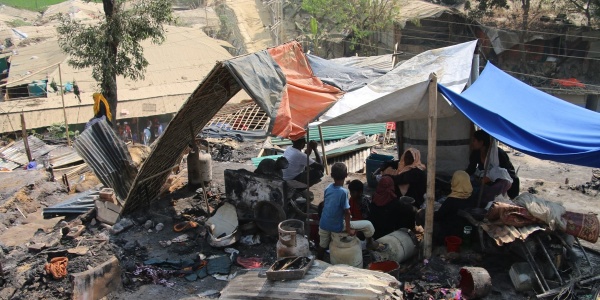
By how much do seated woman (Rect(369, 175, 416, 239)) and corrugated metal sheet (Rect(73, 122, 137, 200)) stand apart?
421cm

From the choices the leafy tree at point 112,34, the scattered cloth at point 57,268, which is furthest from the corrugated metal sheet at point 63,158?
the scattered cloth at point 57,268

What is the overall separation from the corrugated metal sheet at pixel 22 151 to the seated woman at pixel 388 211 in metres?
11.2

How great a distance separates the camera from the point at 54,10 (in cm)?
3638

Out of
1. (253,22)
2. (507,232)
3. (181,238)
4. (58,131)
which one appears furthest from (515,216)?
(253,22)

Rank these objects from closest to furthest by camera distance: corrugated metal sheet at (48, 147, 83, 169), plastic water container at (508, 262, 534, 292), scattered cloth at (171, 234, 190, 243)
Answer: plastic water container at (508, 262, 534, 292), scattered cloth at (171, 234, 190, 243), corrugated metal sheet at (48, 147, 83, 169)

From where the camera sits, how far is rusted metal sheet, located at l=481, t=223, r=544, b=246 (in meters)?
5.31

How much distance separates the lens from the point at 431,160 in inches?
220

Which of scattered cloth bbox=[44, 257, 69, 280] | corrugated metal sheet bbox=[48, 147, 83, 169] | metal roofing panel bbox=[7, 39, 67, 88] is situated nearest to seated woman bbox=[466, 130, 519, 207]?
scattered cloth bbox=[44, 257, 69, 280]

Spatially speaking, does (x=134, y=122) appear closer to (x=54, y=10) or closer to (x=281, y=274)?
(x=281, y=274)

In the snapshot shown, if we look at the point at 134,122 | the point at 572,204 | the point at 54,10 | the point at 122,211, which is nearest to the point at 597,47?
the point at 572,204

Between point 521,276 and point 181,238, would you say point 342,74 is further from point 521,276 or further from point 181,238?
point 521,276

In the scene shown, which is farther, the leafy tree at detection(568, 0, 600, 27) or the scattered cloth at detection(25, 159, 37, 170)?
the leafy tree at detection(568, 0, 600, 27)

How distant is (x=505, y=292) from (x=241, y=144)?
10.7 m

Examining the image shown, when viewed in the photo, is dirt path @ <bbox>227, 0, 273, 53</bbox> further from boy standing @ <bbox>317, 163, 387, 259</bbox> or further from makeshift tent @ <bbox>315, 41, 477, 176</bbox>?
boy standing @ <bbox>317, 163, 387, 259</bbox>
